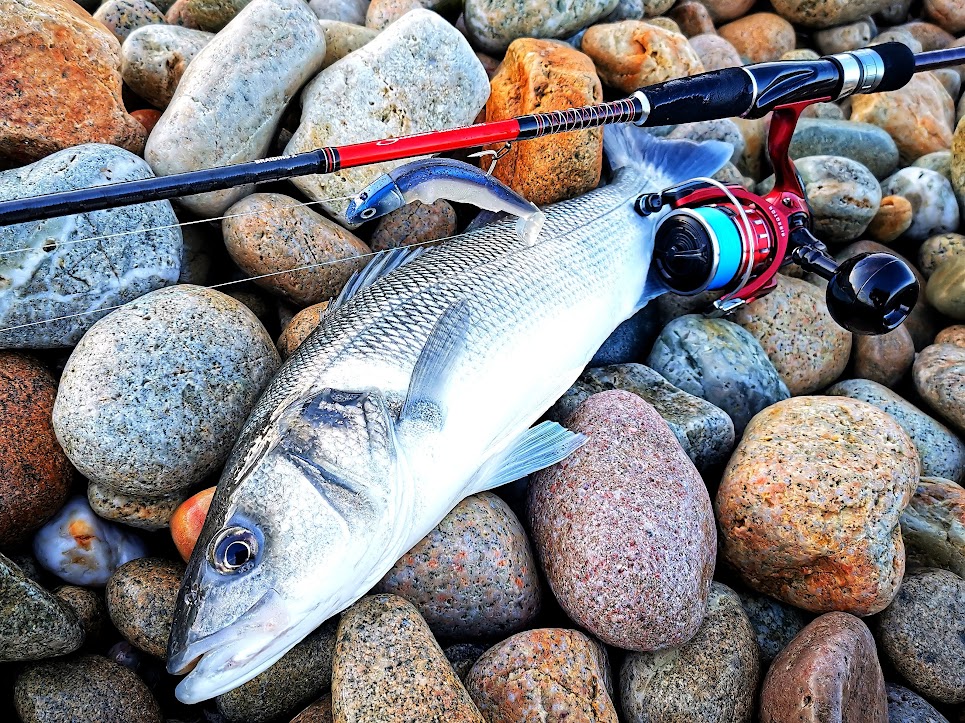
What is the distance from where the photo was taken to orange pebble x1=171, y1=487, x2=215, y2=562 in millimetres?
2465

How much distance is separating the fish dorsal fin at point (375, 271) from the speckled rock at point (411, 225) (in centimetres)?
44

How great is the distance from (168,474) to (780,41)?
5.19 m

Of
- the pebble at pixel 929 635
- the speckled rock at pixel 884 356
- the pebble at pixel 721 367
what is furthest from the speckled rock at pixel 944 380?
the pebble at pixel 929 635

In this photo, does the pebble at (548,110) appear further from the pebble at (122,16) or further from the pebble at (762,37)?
the pebble at (762,37)

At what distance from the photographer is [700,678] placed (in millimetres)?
2441

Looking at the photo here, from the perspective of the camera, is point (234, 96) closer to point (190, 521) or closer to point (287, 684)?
point (190, 521)

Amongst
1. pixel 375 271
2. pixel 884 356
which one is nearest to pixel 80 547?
pixel 375 271

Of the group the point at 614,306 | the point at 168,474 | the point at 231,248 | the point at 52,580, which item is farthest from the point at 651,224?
the point at 52,580

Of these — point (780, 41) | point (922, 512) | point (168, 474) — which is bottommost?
point (922, 512)

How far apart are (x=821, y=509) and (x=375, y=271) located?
1.92 metres

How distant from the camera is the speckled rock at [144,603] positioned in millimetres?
2381

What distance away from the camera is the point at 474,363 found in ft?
8.31

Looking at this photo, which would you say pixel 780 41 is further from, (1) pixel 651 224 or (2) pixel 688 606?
(2) pixel 688 606

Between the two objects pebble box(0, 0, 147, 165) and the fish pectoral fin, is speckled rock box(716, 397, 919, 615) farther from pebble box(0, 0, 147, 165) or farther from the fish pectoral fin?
pebble box(0, 0, 147, 165)
